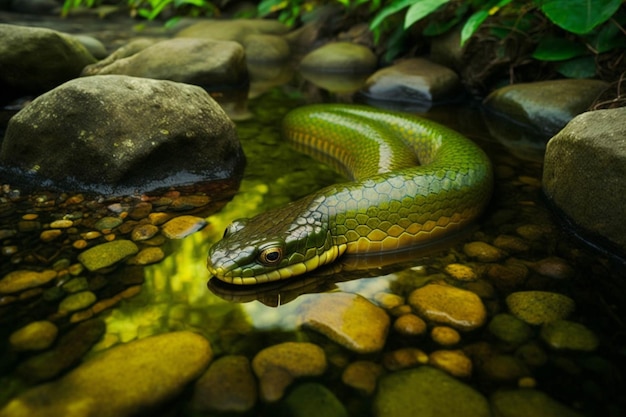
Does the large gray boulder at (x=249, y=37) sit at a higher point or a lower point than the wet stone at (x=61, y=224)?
lower

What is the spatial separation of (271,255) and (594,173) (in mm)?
1918

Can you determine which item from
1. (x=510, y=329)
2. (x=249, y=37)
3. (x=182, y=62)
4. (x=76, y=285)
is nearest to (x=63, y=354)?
(x=76, y=285)

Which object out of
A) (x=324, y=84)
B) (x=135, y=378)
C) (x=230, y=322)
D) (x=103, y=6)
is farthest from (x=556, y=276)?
(x=103, y=6)

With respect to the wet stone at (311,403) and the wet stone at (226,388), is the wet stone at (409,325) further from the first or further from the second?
the wet stone at (226,388)

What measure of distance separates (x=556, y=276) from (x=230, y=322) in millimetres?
1719

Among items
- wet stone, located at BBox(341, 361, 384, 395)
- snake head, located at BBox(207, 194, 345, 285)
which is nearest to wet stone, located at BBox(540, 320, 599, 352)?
wet stone, located at BBox(341, 361, 384, 395)

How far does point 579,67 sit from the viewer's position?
18.0ft

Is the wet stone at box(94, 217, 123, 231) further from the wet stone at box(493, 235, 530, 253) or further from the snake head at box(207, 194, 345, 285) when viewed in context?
the wet stone at box(493, 235, 530, 253)

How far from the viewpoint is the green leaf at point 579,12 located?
4.41m

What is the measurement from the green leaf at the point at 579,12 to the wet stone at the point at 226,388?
4.46 metres

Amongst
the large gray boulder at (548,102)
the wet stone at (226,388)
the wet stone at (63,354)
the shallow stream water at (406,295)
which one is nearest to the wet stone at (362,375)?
the shallow stream water at (406,295)

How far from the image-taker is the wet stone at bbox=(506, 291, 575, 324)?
2.19 meters

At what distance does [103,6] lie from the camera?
1633 cm

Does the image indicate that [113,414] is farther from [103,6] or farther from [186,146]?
[103,6]
